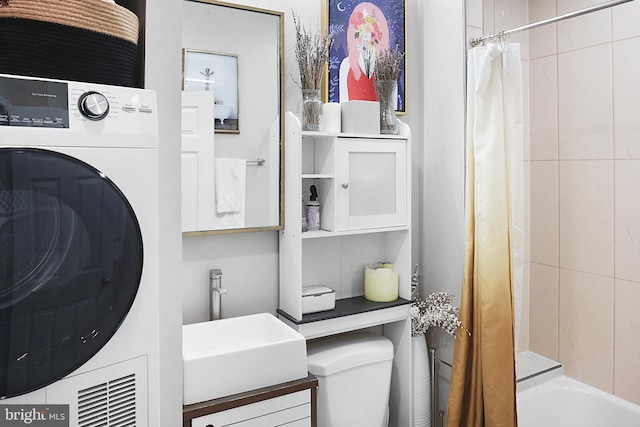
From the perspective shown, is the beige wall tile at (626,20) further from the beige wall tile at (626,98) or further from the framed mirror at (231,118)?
the framed mirror at (231,118)

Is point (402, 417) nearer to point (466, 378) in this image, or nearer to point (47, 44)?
point (466, 378)

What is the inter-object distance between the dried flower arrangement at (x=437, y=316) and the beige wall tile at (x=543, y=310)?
0.69m

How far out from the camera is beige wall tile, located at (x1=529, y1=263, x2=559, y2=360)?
96.3 inches

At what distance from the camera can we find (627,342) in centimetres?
215

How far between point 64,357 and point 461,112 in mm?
1783

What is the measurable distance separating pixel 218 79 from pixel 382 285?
108 centimetres

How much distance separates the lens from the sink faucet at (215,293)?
1777 mm

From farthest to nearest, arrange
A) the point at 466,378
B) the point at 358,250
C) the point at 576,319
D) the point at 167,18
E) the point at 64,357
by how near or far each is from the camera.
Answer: the point at 576,319
the point at 358,250
the point at 466,378
the point at 167,18
the point at 64,357

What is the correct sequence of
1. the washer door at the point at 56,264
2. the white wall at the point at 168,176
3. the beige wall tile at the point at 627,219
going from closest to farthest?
the washer door at the point at 56,264
the white wall at the point at 168,176
the beige wall tile at the point at 627,219

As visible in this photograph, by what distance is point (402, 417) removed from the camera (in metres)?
2.10

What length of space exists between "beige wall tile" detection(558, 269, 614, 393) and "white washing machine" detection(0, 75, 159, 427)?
6.82 ft

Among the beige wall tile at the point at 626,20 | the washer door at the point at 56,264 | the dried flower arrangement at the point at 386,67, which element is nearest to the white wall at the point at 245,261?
the dried flower arrangement at the point at 386,67

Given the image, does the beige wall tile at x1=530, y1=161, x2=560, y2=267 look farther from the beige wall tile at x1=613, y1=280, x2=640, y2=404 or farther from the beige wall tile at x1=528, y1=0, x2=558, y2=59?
the beige wall tile at x1=528, y1=0, x2=558, y2=59

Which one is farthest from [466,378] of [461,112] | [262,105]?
[262,105]
